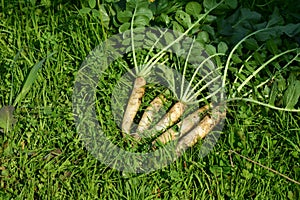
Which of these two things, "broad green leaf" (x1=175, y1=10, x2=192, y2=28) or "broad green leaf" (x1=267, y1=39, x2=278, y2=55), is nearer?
"broad green leaf" (x1=267, y1=39, x2=278, y2=55)

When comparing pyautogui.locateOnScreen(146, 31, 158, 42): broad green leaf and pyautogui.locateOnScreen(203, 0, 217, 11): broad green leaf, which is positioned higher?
pyautogui.locateOnScreen(203, 0, 217, 11): broad green leaf

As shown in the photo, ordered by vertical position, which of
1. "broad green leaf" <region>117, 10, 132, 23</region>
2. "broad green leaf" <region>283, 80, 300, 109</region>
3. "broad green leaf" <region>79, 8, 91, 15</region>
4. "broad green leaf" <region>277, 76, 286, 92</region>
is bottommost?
"broad green leaf" <region>283, 80, 300, 109</region>

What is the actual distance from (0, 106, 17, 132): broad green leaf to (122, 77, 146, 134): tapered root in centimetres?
51

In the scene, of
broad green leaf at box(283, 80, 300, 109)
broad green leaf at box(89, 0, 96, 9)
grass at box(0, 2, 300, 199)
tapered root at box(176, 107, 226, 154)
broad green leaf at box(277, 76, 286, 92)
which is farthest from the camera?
broad green leaf at box(89, 0, 96, 9)

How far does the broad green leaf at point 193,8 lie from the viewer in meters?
2.99

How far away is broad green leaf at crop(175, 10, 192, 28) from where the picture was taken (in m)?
2.98

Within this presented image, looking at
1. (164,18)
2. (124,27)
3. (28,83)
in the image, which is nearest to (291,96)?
(164,18)

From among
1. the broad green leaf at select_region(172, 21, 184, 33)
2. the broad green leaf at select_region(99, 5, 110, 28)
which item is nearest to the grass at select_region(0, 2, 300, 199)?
the broad green leaf at select_region(99, 5, 110, 28)

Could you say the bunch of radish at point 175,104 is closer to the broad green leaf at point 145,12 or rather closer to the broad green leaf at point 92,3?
the broad green leaf at point 145,12

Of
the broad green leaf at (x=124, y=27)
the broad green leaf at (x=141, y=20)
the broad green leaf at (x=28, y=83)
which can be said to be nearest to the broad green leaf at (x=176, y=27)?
the broad green leaf at (x=141, y=20)

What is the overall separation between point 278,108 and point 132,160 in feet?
2.44

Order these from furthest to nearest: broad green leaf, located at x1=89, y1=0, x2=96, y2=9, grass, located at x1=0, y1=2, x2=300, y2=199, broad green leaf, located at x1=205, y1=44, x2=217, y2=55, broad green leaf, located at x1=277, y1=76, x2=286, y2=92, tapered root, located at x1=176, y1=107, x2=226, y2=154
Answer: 1. broad green leaf, located at x1=89, y1=0, x2=96, y2=9
2. broad green leaf, located at x1=205, y1=44, x2=217, y2=55
3. broad green leaf, located at x1=277, y1=76, x2=286, y2=92
4. tapered root, located at x1=176, y1=107, x2=226, y2=154
5. grass, located at x1=0, y1=2, x2=300, y2=199

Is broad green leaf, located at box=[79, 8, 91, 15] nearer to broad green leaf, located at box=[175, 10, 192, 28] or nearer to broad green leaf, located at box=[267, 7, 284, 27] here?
broad green leaf, located at box=[175, 10, 192, 28]

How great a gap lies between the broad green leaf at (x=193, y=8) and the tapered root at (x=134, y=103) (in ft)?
1.51
